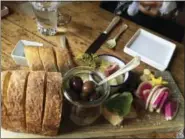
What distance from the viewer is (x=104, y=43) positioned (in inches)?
35.1

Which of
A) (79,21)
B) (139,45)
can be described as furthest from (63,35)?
(139,45)

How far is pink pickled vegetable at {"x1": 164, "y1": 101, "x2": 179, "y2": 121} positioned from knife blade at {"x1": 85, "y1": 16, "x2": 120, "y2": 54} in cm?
25

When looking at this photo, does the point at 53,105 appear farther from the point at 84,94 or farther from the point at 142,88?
the point at 142,88

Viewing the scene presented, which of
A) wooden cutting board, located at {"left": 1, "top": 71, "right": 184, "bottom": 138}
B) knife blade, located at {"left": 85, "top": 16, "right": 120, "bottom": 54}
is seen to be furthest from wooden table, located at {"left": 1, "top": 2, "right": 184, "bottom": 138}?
wooden cutting board, located at {"left": 1, "top": 71, "right": 184, "bottom": 138}

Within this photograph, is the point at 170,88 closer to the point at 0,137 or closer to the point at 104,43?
the point at 104,43

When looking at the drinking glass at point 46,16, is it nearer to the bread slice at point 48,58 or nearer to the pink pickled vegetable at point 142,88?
the bread slice at point 48,58

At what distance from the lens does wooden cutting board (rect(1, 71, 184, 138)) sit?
67 centimetres

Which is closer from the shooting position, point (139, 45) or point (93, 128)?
point (93, 128)

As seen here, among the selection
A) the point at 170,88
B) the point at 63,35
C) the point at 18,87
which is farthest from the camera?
the point at 63,35

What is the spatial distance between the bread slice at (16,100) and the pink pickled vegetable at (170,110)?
1.04 ft

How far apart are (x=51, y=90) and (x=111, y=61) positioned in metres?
0.23

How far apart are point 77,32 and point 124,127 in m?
0.35

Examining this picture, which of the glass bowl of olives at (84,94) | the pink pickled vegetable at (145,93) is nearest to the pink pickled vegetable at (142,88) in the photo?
the pink pickled vegetable at (145,93)

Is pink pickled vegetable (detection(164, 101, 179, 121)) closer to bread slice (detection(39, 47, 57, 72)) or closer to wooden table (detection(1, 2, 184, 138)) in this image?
wooden table (detection(1, 2, 184, 138))
